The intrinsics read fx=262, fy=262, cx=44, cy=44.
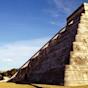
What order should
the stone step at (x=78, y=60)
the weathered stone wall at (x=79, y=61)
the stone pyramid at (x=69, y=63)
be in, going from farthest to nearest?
the stone step at (x=78, y=60) < the stone pyramid at (x=69, y=63) < the weathered stone wall at (x=79, y=61)

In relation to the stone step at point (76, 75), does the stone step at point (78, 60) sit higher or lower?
higher

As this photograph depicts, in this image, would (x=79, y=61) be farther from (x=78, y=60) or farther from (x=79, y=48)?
(x=79, y=48)

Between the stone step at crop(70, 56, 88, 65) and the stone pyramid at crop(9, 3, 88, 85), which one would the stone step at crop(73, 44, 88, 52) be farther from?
the stone step at crop(70, 56, 88, 65)

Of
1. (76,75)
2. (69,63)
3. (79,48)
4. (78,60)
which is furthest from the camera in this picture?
(79,48)

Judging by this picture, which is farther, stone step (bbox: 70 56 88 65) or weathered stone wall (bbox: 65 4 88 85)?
stone step (bbox: 70 56 88 65)

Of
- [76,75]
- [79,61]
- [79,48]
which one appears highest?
[79,48]

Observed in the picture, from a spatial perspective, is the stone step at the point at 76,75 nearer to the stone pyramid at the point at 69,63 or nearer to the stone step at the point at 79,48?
the stone pyramid at the point at 69,63

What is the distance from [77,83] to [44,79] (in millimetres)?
4699

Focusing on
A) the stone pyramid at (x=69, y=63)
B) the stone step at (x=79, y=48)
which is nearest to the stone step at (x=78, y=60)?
the stone pyramid at (x=69, y=63)

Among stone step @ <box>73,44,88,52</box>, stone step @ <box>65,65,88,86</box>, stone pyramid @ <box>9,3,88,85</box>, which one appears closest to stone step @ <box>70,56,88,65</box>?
stone pyramid @ <box>9,3,88,85</box>

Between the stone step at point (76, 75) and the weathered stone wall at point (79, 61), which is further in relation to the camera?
the weathered stone wall at point (79, 61)

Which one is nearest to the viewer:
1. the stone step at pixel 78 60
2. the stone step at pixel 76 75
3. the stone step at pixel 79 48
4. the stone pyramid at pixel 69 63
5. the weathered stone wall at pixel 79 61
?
the stone step at pixel 76 75

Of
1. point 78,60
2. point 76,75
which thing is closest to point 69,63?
point 78,60

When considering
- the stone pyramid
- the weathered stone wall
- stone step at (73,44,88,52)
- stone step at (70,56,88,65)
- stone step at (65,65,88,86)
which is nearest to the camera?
stone step at (65,65,88,86)
